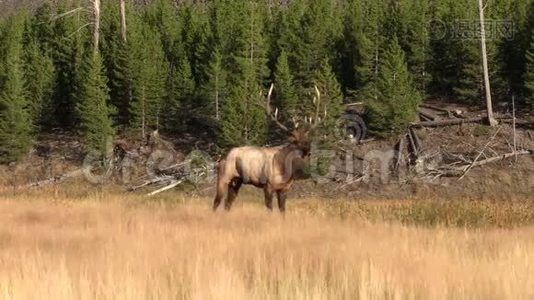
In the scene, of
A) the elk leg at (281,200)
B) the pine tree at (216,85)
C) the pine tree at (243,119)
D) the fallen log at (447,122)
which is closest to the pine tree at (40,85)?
the pine tree at (216,85)

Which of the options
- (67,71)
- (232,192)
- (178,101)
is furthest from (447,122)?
(67,71)

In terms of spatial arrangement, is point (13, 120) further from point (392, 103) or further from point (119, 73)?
point (392, 103)

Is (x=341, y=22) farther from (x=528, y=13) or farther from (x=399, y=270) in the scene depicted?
(x=399, y=270)

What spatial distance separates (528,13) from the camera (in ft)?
113

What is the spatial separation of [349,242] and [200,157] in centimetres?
2208

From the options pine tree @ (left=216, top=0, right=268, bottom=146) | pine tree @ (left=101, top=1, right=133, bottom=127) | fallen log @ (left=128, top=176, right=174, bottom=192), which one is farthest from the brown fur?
pine tree @ (left=101, top=1, right=133, bottom=127)

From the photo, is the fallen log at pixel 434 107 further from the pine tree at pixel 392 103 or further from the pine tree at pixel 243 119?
the pine tree at pixel 243 119

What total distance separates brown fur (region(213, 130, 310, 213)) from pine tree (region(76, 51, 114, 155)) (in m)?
17.9

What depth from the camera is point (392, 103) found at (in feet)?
93.1

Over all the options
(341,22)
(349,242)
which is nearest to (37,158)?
(341,22)

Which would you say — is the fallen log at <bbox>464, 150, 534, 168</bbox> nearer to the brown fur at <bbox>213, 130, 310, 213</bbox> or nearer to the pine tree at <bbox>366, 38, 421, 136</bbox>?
the pine tree at <bbox>366, 38, 421, 136</bbox>

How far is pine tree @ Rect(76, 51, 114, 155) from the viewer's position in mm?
29094

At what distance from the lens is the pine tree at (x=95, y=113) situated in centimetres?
2909

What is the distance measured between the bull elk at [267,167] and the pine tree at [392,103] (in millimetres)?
16817
